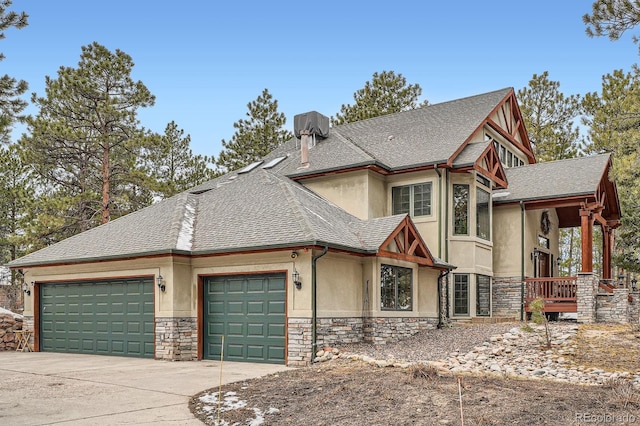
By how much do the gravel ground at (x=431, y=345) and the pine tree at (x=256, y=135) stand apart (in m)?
22.9

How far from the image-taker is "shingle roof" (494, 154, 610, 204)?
66.5ft

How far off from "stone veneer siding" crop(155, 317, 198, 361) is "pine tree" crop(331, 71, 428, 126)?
24771 millimetres

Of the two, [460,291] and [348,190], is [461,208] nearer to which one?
[460,291]

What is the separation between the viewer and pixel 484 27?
22141 mm

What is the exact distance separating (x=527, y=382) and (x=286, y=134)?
3039cm

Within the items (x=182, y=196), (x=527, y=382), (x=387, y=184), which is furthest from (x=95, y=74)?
(x=527, y=382)

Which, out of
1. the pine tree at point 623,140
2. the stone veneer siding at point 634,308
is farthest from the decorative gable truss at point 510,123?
the stone veneer siding at point 634,308

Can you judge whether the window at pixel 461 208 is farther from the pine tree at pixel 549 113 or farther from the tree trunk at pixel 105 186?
the pine tree at pixel 549 113

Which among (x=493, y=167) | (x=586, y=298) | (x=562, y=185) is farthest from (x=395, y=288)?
(x=562, y=185)

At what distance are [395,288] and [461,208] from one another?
198 inches

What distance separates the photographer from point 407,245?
16.5 meters

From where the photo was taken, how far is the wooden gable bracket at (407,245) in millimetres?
15461

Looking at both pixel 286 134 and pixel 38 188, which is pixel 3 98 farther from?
pixel 38 188

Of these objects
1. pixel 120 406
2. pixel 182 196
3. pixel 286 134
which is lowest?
pixel 120 406
